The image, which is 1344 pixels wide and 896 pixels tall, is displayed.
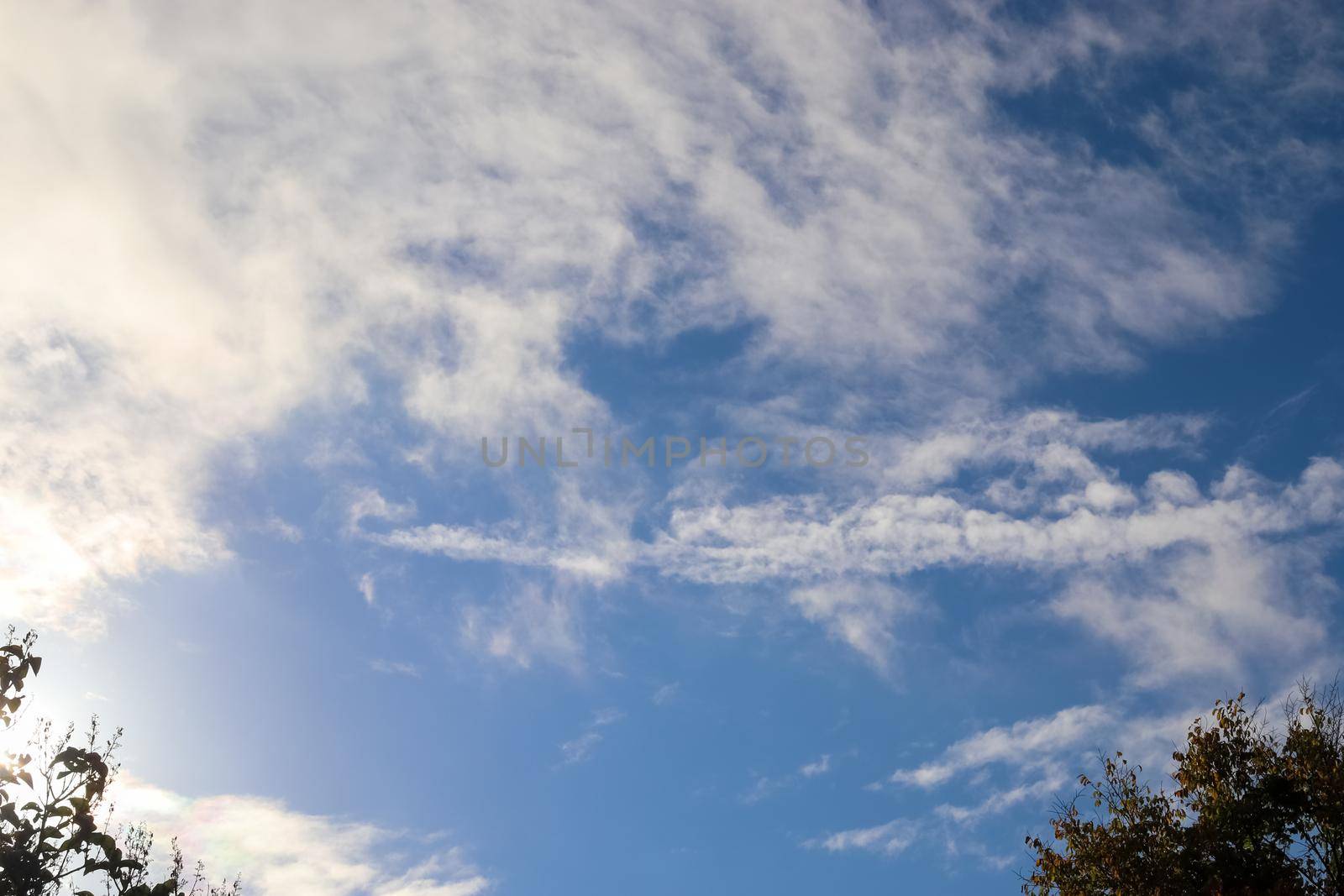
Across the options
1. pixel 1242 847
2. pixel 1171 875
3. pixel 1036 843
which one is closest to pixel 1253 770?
pixel 1242 847

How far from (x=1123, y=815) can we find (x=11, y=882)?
120ft

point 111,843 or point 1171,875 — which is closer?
point 111,843

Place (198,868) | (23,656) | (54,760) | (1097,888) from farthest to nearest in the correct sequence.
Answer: (198,868), (1097,888), (23,656), (54,760)

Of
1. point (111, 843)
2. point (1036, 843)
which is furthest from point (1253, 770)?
point (111, 843)

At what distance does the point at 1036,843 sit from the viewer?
38.5 metres

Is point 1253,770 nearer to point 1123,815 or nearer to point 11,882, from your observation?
point 1123,815

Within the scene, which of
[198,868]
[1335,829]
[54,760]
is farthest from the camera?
[198,868]

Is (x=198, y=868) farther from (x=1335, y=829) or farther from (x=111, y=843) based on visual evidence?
(x=1335, y=829)

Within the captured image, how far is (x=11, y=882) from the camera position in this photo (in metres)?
8.34

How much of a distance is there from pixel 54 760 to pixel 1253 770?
38.9 meters

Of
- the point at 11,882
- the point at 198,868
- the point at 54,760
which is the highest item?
the point at 198,868

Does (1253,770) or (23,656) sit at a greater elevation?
(1253,770)

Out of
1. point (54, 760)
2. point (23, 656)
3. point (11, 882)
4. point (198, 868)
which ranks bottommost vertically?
point (11, 882)

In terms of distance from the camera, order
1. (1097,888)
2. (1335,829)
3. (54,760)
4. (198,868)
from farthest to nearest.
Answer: (198,868), (1097,888), (1335,829), (54,760)
